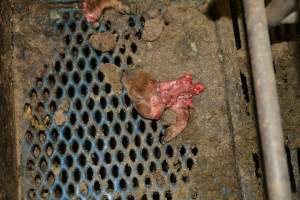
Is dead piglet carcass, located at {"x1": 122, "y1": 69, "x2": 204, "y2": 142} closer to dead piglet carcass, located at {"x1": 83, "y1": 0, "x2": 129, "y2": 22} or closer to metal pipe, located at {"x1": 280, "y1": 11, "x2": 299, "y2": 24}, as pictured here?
dead piglet carcass, located at {"x1": 83, "y1": 0, "x2": 129, "y2": 22}

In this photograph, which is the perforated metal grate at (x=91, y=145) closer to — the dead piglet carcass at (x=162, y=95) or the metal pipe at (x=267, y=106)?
the dead piglet carcass at (x=162, y=95)

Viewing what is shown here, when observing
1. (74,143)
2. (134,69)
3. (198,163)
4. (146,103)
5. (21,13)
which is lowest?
(198,163)

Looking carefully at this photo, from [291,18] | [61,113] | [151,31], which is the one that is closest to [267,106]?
[291,18]

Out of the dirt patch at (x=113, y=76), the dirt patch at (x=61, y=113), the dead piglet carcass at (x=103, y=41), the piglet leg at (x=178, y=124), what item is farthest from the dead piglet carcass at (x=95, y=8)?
the piglet leg at (x=178, y=124)

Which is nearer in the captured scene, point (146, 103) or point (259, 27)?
point (259, 27)

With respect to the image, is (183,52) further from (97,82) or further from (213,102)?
(97,82)

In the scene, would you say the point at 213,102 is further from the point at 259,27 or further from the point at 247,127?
the point at 259,27

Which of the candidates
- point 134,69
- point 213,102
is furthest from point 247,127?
point 134,69

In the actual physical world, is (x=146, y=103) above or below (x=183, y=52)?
below
